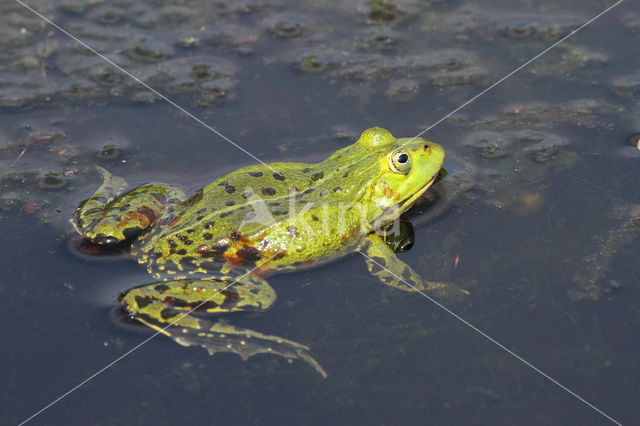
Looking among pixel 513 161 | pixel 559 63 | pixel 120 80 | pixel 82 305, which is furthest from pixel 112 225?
pixel 559 63

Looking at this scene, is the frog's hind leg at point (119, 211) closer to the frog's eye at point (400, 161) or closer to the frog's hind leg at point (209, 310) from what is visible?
the frog's hind leg at point (209, 310)

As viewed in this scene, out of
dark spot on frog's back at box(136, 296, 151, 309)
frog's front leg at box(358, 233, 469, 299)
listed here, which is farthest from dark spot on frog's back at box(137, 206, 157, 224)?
frog's front leg at box(358, 233, 469, 299)

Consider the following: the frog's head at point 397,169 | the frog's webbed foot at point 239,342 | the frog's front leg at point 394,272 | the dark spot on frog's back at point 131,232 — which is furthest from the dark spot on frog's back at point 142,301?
the frog's head at point 397,169

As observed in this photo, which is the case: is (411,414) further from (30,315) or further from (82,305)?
(30,315)

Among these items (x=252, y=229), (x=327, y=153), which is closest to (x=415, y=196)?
(x=327, y=153)

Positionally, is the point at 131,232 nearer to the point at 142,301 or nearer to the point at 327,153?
the point at 142,301

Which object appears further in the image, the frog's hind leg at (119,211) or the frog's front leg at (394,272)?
the frog's hind leg at (119,211)
